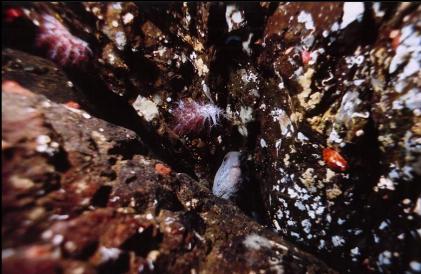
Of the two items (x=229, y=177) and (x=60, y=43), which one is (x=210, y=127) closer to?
(x=229, y=177)

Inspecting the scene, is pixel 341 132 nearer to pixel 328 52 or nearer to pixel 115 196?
pixel 328 52

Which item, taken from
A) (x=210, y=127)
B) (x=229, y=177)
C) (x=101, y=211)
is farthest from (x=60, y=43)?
(x=229, y=177)

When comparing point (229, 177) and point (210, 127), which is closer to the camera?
point (210, 127)

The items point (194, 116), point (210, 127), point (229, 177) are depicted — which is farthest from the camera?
point (229, 177)

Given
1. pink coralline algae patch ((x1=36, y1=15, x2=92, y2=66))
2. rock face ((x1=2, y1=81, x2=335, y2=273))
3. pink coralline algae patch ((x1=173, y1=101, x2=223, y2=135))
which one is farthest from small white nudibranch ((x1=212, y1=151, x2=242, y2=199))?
pink coralline algae patch ((x1=36, y1=15, x2=92, y2=66))

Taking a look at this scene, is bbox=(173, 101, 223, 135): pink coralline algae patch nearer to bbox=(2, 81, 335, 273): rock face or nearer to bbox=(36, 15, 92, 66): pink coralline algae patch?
bbox=(2, 81, 335, 273): rock face

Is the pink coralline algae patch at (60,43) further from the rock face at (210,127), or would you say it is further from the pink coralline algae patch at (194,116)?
the pink coralline algae patch at (194,116)

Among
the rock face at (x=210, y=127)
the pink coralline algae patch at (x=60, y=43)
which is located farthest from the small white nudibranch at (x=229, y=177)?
the pink coralline algae patch at (x=60, y=43)
